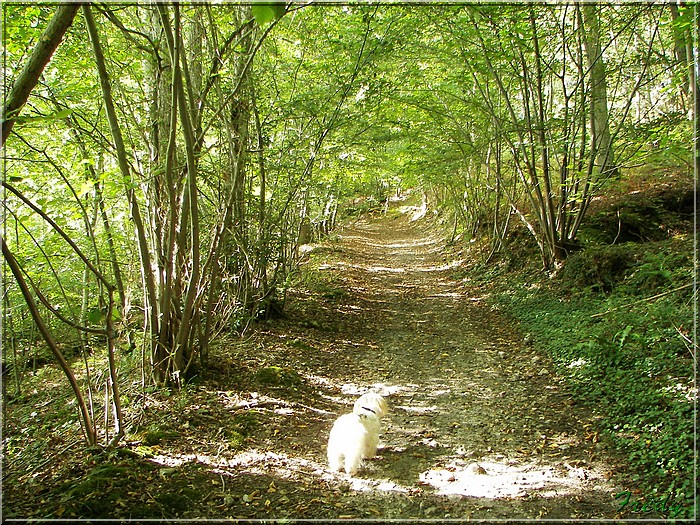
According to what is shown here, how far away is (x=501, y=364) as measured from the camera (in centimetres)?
616

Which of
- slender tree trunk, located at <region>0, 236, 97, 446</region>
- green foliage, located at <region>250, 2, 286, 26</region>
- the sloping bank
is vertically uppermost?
green foliage, located at <region>250, 2, 286, 26</region>

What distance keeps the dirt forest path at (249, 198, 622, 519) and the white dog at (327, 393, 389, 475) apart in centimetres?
11

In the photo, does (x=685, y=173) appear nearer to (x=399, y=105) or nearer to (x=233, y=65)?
(x=399, y=105)

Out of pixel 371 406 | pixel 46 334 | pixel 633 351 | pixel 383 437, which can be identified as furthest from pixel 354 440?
pixel 633 351

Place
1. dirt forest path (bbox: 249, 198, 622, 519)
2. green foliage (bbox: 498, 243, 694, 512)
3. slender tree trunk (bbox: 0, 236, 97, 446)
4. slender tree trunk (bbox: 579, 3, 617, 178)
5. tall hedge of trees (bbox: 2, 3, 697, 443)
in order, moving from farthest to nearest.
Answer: slender tree trunk (bbox: 579, 3, 617, 178), tall hedge of trees (bbox: 2, 3, 697, 443), green foliage (bbox: 498, 243, 694, 512), dirt forest path (bbox: 249, 198, 622, 519), slender tree trunk (bbox: 0, 236, 97, 446)

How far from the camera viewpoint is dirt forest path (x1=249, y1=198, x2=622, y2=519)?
11.3 ft

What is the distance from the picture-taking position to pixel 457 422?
470 cm

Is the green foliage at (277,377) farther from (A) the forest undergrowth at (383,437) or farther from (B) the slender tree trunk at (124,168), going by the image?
(B) the slender tree trunk at (124,168)

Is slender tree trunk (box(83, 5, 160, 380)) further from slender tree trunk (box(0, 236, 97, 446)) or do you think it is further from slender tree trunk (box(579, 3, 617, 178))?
slender tree trunk (box(579, 3, 617, 178))

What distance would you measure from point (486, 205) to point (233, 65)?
8.50 m

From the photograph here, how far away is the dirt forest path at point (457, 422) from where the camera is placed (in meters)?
3.45

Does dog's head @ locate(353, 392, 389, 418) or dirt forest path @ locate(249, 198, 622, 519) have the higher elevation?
dog's head @ locate(353, 392, 389, 418)

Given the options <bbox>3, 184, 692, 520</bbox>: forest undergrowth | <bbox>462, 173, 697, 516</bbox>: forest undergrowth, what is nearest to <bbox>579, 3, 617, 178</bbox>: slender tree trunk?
<bbox>462, 173, 697, 516</bbox>: forest undergrowth

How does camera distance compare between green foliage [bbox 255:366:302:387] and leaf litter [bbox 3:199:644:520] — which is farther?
green foliage [bbox 255:366:302:387]
